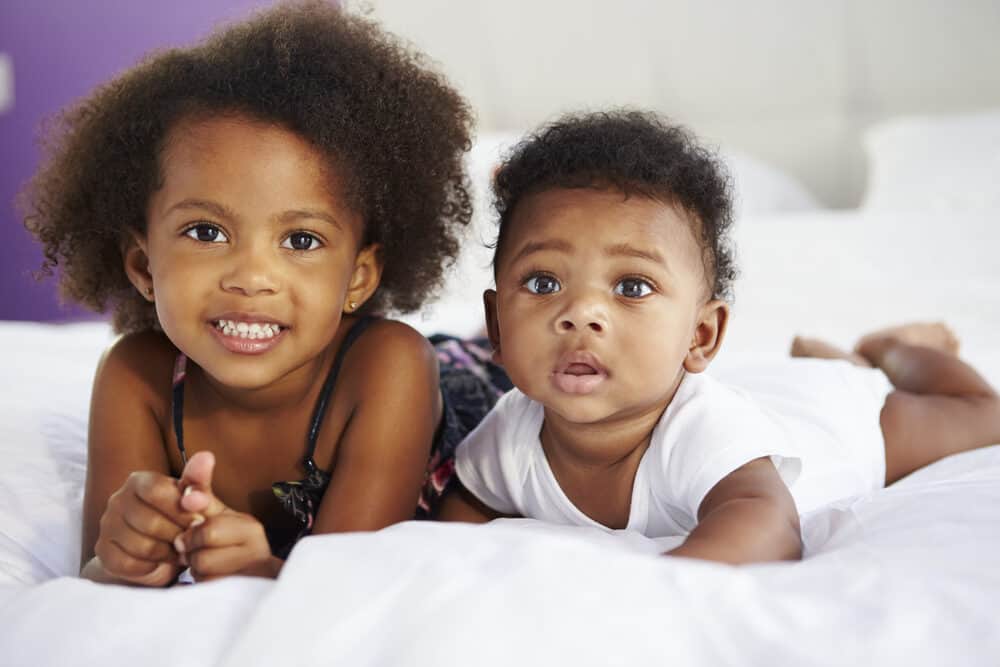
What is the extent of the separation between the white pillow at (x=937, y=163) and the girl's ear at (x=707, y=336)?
155cm

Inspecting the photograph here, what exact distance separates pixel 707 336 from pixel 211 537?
1.81 ft

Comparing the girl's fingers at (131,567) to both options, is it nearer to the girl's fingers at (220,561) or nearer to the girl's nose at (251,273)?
the girl's fingers at (220,561)

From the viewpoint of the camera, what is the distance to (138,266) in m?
1.14

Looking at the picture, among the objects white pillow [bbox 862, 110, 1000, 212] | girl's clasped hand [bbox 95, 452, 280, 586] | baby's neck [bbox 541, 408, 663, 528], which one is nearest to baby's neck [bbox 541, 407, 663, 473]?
baby's neck [bbox 541, 408, 663, 528]

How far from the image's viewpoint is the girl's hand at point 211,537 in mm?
809

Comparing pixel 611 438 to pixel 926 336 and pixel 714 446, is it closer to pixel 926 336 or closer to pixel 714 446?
pixel 714 446

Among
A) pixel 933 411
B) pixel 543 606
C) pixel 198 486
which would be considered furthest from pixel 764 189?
pixel 543 606

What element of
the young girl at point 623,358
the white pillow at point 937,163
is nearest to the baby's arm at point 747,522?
the young girl at point 623,358

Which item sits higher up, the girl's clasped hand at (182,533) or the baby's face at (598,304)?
the baby's face at (598,304)

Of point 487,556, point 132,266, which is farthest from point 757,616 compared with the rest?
point 132,266

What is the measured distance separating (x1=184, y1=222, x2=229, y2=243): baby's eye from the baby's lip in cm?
35

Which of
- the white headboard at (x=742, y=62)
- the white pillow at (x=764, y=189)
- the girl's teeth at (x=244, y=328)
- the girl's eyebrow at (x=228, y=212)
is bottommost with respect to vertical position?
the girl's teeth at (x=244, y=328)

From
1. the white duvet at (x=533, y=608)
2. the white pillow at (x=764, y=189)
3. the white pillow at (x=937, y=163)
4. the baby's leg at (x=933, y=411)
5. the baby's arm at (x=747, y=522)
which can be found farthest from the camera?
the white pillow at (x=764, y=189)

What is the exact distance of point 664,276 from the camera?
99 centimetres
